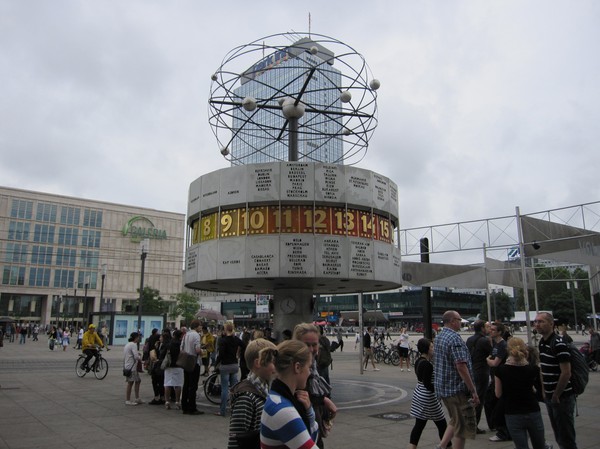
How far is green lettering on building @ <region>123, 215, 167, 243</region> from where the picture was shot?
94.6 meters

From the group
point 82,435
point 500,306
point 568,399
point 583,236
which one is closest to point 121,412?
point 82,435

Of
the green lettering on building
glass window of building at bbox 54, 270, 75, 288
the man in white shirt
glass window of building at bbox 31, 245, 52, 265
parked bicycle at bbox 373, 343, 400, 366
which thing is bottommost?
parked bicycle at bbox 373, 343, 400, 366

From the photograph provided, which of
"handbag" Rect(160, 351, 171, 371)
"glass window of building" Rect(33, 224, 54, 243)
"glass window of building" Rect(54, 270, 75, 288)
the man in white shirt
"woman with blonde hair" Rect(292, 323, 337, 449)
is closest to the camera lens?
"woman with blonde hair" Rect(292, 323, 337, 449)

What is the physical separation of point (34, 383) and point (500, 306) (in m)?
109

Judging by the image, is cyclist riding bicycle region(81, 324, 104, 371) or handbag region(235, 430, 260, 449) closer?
handbag region(235, 430, 260, 449)

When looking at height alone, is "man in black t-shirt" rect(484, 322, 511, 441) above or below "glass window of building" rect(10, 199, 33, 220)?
below

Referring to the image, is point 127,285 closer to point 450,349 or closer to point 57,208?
point 57,208

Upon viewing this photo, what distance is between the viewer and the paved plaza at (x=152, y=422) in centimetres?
815

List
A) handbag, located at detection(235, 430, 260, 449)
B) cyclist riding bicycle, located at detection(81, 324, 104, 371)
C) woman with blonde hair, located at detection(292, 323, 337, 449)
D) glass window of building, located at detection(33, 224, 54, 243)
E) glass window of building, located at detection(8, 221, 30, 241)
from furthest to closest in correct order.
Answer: glass window of building, located at detection(33, 224, 54, 243), glass window of building, located at detection(8, 221, 30, 241), cyclist riding bicycle, located at detection(81, 324, 104, 371), woman with blonde hair, located at detection(292, 323, 337, 449), handbag, located at detection(235, 430, 260, 449)

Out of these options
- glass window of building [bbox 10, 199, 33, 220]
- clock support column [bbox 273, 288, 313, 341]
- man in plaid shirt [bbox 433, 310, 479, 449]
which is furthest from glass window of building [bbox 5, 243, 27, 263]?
man in plaid shirt [bbox 433, 310, 479, 449]

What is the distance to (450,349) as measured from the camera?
6562 millimetres

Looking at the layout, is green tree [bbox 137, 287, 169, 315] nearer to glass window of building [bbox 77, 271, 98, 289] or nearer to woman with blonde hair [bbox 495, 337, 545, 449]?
glass window of building [bbox 77, 271, 98, 289]

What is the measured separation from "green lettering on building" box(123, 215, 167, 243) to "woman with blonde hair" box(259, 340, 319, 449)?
313ft

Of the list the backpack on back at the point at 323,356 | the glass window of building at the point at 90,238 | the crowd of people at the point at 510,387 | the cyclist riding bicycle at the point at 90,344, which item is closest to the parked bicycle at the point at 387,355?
the cyclist riding bicycle at the point at 90,344
